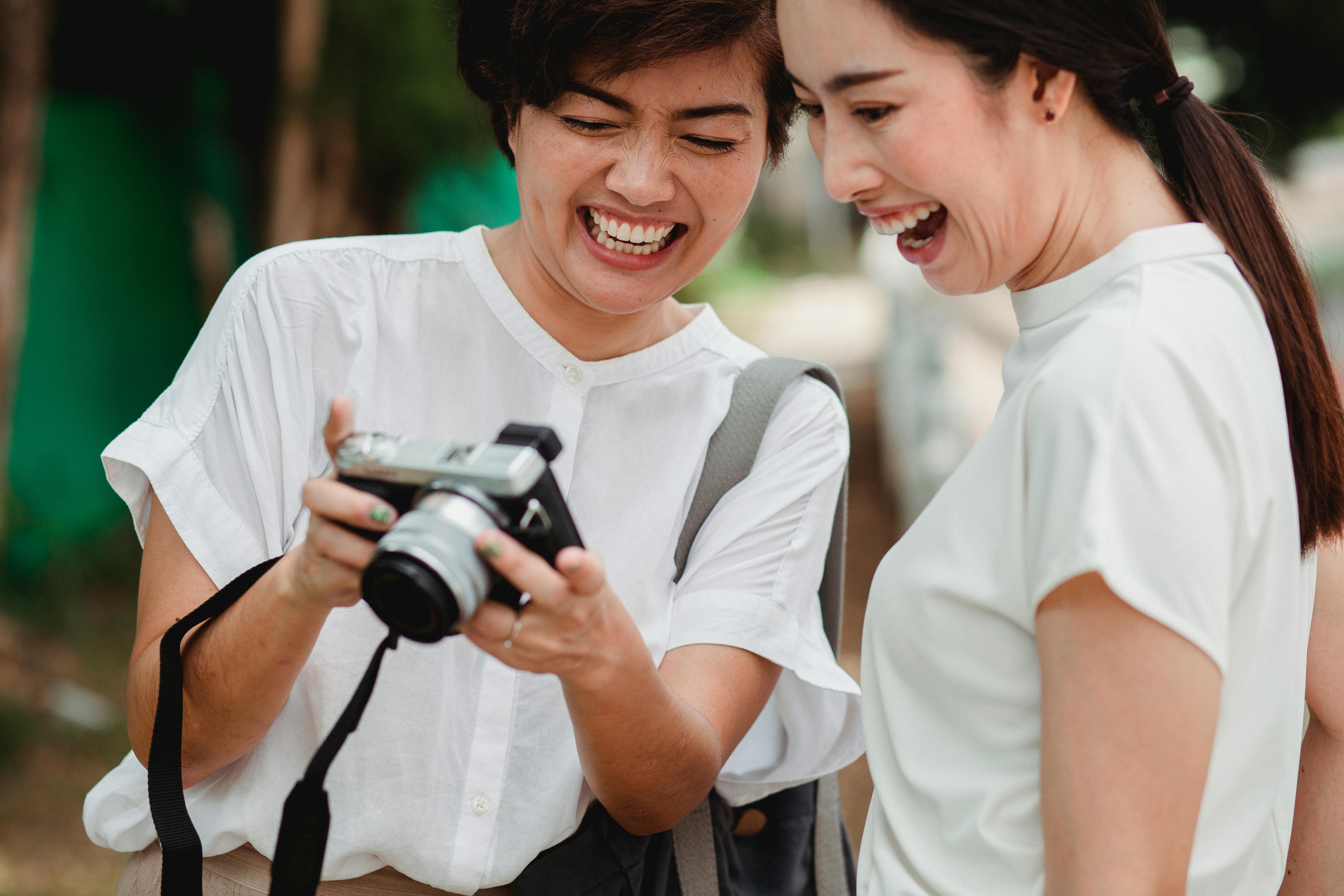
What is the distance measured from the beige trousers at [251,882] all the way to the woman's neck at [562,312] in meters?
0.82

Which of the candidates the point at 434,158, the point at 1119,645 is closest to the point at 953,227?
the point at 1119,645

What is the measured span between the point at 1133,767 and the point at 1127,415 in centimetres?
33

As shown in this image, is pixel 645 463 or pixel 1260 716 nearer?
pixel 1260 716

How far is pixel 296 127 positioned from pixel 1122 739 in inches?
215

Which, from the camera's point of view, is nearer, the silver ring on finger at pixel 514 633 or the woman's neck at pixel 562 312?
the silver ring on finger at pixel 514 633

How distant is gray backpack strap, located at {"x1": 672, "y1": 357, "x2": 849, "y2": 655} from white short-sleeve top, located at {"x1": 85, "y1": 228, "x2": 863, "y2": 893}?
18 millimetres

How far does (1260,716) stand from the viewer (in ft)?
4.09

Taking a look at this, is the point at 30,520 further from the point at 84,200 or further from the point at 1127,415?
the point at 1127,415

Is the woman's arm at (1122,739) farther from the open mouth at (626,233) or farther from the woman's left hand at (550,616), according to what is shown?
the open mouth at (626,233)

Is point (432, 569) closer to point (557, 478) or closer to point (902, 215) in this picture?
point (557, 478)

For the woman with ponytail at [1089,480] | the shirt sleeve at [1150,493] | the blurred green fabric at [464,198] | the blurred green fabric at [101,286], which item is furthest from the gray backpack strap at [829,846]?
the blurred green fabric at [464,198]

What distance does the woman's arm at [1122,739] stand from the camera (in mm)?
1066

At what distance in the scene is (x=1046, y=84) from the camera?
1249mm

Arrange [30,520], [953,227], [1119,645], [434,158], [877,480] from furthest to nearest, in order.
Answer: [877,480] < [434,158] < [30,520] < [953,227] < [1119,645]
